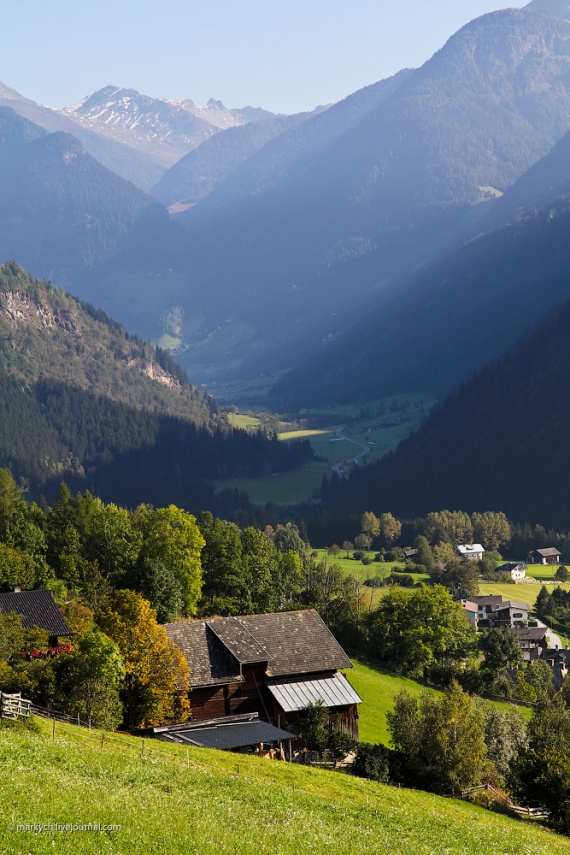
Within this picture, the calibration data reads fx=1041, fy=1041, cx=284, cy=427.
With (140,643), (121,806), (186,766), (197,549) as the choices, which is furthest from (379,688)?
(121,806)

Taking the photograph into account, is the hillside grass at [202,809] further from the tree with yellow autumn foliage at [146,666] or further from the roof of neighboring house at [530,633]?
the roof of neighboring house at [530,633]

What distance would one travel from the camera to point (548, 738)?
65.5 metres

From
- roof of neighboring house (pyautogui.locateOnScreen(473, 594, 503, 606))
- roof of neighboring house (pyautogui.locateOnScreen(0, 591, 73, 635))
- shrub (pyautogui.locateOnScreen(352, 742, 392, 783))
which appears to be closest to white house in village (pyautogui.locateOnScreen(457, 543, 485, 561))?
roof of neighboring house (pyautogui.locateOnScreen(473, 594, 503, 606))

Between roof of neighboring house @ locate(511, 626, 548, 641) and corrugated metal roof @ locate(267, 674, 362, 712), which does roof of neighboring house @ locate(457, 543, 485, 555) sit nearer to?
roof of neighboring house @ locate(511, 626, 548, 641)

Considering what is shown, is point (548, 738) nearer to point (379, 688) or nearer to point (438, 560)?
point (379, 688)

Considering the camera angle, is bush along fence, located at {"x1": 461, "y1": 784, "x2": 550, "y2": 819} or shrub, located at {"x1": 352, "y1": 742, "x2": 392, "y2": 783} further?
shrub, located at {"x1": 352, "y1": 742, "x2": 392, "y2": 783}

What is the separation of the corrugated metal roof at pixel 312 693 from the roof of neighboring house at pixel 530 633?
6295cm

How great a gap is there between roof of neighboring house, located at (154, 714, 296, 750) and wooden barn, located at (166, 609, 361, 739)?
3.66m

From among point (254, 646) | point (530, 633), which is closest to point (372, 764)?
point (254, 646)

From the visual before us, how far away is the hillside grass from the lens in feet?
104

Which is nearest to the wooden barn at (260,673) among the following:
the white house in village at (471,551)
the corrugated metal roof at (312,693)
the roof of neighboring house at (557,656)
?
the corrugated metal roof at (312,693)

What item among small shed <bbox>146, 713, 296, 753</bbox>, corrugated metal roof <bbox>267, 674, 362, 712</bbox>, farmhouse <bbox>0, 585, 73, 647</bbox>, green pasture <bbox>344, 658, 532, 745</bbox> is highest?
farmhouse <bbox>0, 585, 73, 647</bbox>

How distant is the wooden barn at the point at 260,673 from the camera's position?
69.4 meters

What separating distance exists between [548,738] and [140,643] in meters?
26.3
